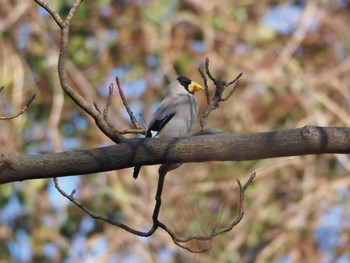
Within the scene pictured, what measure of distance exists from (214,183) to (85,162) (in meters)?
3.93

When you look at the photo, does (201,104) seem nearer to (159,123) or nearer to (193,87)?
(193,87)

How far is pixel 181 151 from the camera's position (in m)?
2.93

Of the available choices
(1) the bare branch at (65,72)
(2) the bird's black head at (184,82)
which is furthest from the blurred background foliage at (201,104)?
(1) the bare branch at (65,72)

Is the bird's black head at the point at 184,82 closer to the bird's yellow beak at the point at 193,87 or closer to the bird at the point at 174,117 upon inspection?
the bird's yellow beak at the point at 193,87

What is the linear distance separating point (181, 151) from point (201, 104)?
4.73 metres

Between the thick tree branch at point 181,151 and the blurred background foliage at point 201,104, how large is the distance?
3271 mm

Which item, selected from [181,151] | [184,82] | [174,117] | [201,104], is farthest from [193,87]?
[201,104]

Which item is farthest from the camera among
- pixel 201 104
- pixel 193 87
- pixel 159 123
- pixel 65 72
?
pixel 201 104

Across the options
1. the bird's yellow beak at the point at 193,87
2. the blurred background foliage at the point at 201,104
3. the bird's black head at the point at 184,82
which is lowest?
the blurred background foliage at the point at 201,104

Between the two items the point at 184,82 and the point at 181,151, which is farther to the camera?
the point at 184,82

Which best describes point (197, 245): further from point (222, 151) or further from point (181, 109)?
point (222, 151)

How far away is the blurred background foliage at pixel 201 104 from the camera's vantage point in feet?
22.2

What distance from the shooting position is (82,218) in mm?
7281

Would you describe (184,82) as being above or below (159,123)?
below
